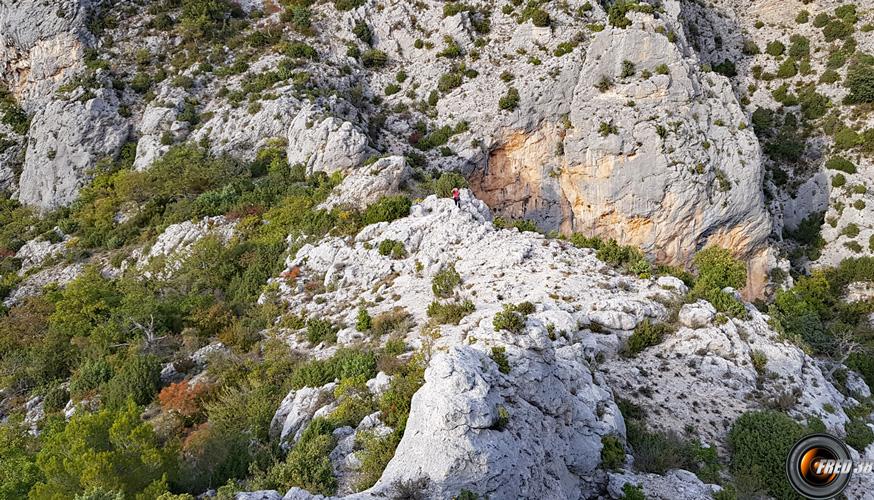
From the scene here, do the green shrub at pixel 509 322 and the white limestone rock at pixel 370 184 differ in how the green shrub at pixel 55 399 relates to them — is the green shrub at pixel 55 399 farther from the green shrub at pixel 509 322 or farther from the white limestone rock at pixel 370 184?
the green shrub at pixel 509 322

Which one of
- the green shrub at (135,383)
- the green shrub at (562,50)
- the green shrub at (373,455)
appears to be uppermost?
the green shrub at (562,50)

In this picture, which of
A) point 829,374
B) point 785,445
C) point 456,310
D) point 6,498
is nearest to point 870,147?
point 829,374

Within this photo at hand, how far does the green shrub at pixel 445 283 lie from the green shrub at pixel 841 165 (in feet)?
103

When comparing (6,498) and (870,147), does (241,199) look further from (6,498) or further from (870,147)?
(870,147)

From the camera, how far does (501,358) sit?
28.5 feet

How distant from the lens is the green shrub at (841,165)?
31688 millimetres

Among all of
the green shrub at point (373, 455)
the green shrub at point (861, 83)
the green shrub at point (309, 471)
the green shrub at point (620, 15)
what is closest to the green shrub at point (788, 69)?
the green shrub at point (861, 83)

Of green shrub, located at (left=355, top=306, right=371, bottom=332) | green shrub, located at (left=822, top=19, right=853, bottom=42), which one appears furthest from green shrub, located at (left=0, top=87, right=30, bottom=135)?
green shrub, located at (left=822, top=19, right=853, bottom=42)

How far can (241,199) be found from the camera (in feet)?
75.4

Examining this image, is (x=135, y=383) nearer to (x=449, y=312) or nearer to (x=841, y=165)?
(x=449, y=312)

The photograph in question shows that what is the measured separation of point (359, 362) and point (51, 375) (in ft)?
38.1

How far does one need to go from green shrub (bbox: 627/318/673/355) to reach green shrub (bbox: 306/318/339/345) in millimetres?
8417

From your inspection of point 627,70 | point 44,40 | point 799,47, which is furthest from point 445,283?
point 799,47

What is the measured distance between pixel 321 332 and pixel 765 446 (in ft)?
37.4
